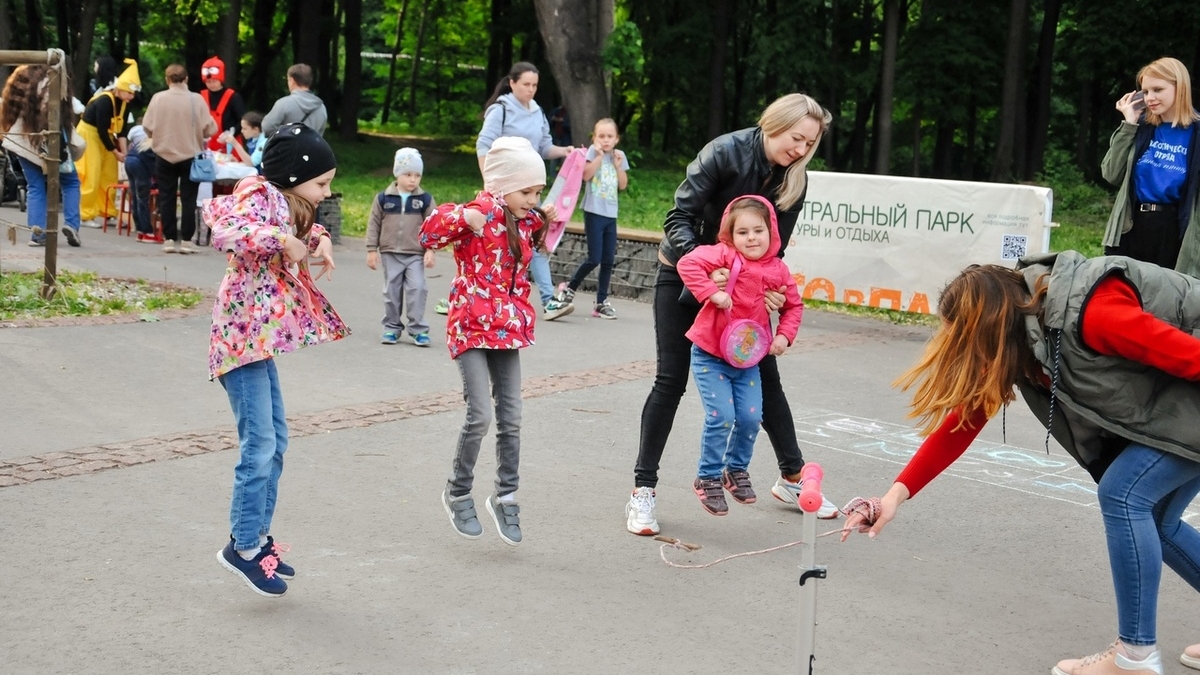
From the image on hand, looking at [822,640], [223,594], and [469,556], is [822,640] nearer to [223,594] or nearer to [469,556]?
[469,556]

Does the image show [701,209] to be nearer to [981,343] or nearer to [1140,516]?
[981,343]

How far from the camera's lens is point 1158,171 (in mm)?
7133

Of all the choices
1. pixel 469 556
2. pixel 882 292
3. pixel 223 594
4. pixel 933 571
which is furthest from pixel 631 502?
pixel 882 292

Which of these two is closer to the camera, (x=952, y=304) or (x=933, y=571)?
(x=952, y=304)

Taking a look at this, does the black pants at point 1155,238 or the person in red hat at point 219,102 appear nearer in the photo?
the black pants at point 1155,238

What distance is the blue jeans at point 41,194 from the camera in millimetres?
12609

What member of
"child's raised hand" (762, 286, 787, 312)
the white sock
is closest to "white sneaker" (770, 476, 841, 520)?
"child's raised hand" (762, 286, 787, 312)

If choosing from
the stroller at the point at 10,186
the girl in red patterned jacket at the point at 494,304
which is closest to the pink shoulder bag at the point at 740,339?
the girl in red patterned jacket at the point at 494,304

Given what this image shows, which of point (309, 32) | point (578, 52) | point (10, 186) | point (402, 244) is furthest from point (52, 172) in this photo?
point (309, 32)

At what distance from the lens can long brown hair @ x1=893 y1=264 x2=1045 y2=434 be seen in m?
3.70

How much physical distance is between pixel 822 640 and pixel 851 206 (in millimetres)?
7470

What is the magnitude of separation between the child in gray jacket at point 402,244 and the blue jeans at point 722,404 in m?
4.30

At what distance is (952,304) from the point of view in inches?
148

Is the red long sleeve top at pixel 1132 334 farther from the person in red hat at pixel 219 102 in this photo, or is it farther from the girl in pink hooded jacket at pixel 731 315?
the person in red hat at pixel 219 102
